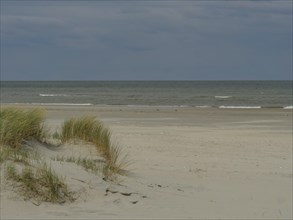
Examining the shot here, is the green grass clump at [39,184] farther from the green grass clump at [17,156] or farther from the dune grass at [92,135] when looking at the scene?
the dune grass at [92,135]

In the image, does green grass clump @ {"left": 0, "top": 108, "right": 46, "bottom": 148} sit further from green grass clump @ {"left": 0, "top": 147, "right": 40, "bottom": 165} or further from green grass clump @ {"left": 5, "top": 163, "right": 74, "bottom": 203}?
green grass clump @ {"left": 5, "top": 163, "right": 74, "bottom": 203}

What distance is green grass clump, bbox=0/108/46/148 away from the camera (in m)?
8.45

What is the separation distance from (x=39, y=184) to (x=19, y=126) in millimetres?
1810

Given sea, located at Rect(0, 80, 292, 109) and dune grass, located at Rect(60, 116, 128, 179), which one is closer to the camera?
dune grass, located at Rect(60, 116, 128, 179)

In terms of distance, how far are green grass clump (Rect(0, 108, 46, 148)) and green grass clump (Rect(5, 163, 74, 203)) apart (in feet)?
3.67

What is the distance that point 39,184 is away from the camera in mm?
7211

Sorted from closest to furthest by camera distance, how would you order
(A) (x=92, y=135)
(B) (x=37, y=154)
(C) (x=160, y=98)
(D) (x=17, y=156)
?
(D) (x=17, y=156) < (B) (x=37, y=154) < (A) (x=92, y=135) < (C) (x=160, y=98)

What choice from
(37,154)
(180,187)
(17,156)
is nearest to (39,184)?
(17,156)

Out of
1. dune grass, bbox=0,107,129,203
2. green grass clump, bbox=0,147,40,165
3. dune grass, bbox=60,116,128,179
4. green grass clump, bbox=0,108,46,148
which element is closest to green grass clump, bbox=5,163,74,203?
dune grass, bbox=0,107,129,203

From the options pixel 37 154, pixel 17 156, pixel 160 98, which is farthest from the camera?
pixel 160 98

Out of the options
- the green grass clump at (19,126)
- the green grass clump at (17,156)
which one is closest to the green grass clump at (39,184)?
the green grass clump at (17,156)

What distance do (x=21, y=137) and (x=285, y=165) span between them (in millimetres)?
5742

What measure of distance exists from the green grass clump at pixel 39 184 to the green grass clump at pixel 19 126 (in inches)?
44.0

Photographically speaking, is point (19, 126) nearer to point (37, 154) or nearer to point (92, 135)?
point (37, 154)
